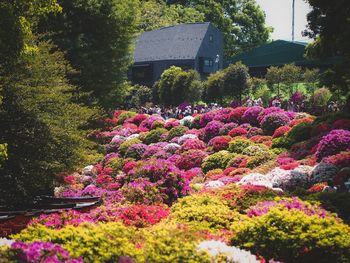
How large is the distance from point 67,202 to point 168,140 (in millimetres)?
14743

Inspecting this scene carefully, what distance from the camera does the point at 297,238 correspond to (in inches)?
274

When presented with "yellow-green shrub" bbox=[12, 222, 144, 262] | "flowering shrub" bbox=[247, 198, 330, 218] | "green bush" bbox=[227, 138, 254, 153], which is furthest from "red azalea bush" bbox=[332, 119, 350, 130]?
"yellow-green shrub" bbox=[12, 222, 144, 262]

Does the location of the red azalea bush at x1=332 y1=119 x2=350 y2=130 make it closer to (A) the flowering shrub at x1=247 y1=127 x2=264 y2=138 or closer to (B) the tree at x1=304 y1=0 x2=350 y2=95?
(B) the tree at x1=304 y1=0 x2=350 y2=95

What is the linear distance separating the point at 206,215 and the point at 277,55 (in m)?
49.3

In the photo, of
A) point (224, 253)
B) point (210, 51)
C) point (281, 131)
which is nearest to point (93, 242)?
point (224, 253)

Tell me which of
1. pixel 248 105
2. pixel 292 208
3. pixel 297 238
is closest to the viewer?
pixel 297 238

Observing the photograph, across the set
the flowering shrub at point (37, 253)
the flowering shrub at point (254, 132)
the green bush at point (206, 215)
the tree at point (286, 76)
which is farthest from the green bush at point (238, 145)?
the tree at point (286, 76)

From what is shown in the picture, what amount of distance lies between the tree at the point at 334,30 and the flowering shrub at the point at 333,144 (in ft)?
7.51

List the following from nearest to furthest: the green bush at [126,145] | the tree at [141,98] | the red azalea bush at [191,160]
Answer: the red azalea bush at [191,160] → the green bush at [126,145] → the tree at [141,98]

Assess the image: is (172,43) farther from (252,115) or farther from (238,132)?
(238,132)

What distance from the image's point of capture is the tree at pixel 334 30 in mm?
16359

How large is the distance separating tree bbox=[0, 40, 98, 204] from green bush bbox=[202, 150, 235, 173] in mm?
6938

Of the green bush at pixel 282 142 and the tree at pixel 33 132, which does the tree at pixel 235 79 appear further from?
the tree at pixel 33 132

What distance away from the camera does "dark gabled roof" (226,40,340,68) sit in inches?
2147
